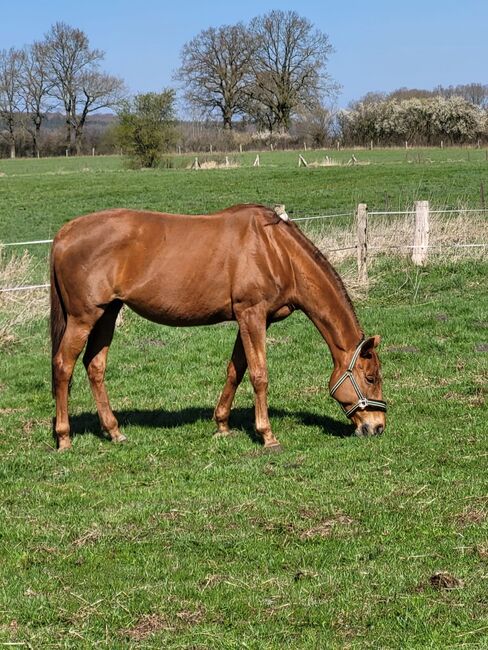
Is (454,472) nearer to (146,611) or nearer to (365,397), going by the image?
(365,397)

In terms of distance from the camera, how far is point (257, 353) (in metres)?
7.37

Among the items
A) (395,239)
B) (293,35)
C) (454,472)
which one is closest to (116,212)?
(454,472)

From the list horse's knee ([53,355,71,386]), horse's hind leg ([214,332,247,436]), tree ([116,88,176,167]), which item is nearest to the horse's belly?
horse's hind leg ([214,332,247,436])

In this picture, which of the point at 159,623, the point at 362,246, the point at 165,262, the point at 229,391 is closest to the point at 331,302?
the point at 229,391

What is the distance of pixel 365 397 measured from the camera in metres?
7.24

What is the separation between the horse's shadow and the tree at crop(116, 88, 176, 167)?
150 ft

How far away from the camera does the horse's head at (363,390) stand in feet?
23.8

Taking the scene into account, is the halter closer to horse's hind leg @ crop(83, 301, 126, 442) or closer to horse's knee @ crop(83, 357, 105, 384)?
horse's hind leg @ crop(83, 301, 126, 442)

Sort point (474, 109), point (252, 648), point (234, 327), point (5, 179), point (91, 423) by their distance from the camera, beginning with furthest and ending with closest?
point (474, 109)
point (5, 179)
point (234, 327)
point (91, 423)
point (252, 648)

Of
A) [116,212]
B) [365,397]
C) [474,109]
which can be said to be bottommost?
[365,397]

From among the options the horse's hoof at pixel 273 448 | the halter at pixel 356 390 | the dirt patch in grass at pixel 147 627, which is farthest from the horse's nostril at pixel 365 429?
the dirt patch in grass at pixel 147 627

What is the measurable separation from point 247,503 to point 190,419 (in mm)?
2573

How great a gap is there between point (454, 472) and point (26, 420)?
13.6 feet

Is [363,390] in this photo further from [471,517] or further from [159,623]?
[159,623]
